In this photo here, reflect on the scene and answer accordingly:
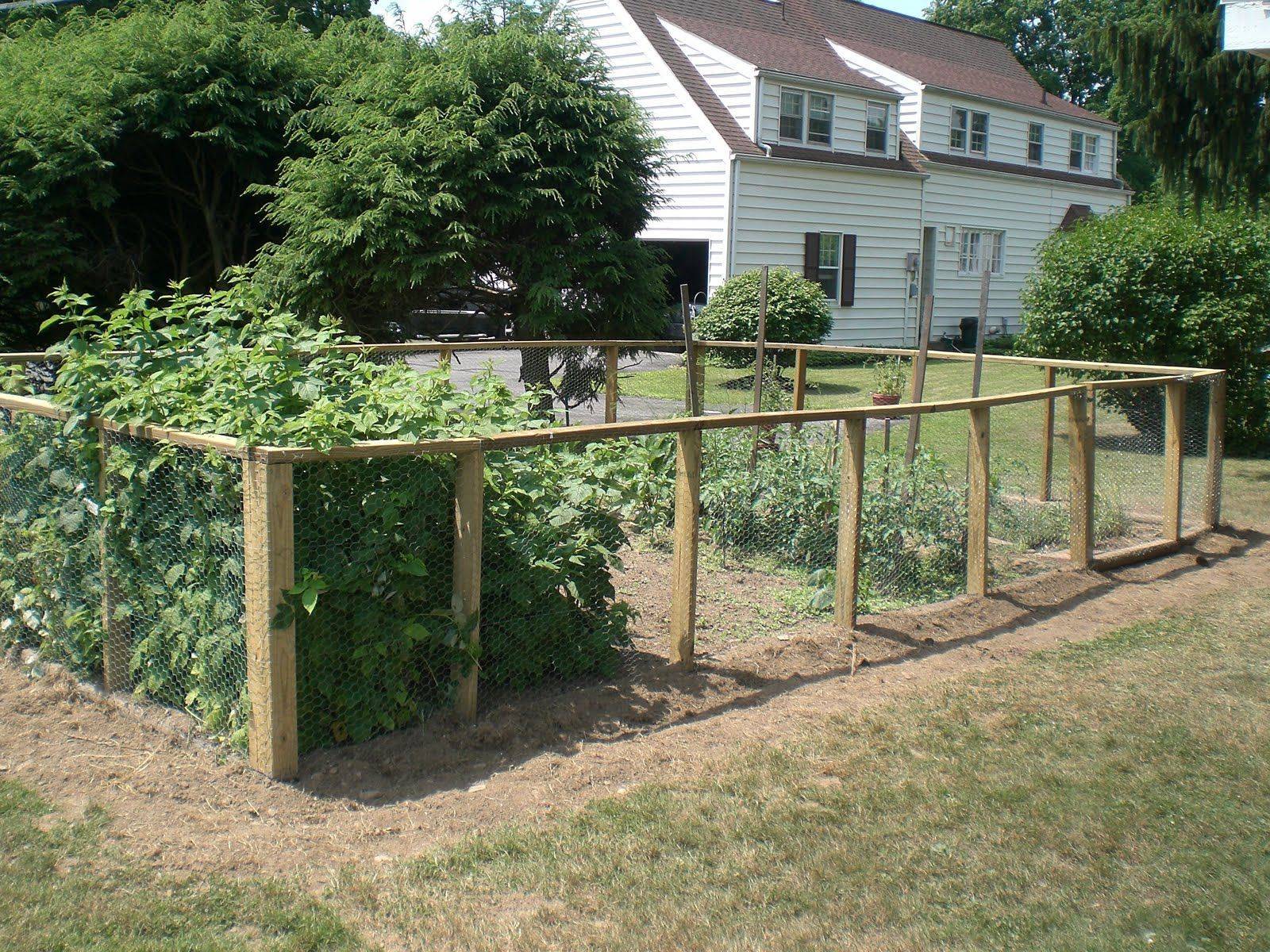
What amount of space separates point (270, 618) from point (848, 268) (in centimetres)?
2215

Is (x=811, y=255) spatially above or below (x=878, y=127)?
below

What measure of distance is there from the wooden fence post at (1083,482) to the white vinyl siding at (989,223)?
2047 cm

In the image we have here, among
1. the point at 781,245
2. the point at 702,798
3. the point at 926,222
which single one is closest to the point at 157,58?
the point at 781,245

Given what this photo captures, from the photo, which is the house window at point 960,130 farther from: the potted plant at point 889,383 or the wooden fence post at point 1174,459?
the wooden fence post at point 1174,459

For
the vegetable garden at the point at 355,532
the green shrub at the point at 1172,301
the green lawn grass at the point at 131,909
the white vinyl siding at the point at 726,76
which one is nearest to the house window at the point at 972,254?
the white vinyl siding at the point at 726,76

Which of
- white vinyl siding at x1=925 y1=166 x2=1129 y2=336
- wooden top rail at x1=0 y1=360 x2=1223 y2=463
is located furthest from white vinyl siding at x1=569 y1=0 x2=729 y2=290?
wooden top rail at x1=0 y1=360 x2=1223 y2=463

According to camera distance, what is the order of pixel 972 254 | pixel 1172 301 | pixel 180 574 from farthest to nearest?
pixel 972 254 < pixel 1172 301 < pixel 180 574

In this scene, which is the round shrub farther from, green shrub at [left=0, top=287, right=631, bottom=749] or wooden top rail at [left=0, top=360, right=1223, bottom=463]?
green shrub at [left=0, top=287, right=631, bottom=749]

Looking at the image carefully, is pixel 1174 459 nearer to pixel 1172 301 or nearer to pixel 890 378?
pixel 1172 301

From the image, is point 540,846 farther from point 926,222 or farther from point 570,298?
point 926,222

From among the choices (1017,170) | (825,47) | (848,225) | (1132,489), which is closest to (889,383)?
(1132,489)

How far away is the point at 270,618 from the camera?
13.9 ft

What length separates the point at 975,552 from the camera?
6.90m

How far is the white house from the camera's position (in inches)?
904
